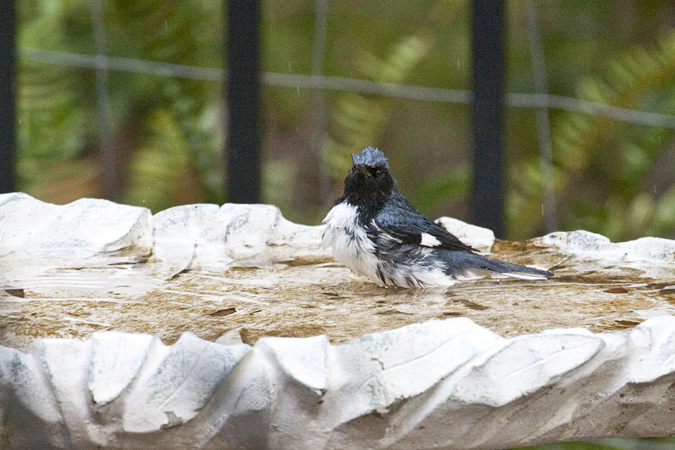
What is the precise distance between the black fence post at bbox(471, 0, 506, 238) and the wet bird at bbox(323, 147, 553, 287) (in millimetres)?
1369

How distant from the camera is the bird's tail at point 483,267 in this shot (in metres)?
2.30

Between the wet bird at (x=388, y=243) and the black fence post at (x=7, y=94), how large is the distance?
6.57 feet

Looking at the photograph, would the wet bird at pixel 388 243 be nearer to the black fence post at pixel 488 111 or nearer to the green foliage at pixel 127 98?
the black fence post at pixel 488 111

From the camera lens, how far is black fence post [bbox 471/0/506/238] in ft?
12.2

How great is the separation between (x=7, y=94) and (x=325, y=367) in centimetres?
292

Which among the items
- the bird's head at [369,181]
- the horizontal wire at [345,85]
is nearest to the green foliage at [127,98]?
the horizontal wire at [345,85]

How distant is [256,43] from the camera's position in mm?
3680

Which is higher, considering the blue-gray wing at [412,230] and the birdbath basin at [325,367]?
the blue-gray wing at [412,230]

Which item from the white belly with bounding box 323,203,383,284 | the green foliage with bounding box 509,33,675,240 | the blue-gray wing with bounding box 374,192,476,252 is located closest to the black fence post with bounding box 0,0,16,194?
the white belly with bounding box 323,203,383,284

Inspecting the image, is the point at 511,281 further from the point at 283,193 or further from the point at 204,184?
the point at 283,193

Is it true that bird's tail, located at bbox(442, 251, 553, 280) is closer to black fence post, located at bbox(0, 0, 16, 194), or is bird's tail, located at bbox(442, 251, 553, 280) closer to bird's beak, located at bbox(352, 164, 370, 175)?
bird's beak, located at bbox(352, 164, 370, 175)

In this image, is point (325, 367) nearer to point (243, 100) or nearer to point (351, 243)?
point (351, 243)

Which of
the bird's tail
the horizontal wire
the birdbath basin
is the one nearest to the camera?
the birdbath basin

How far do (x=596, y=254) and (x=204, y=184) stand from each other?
3929 mm
